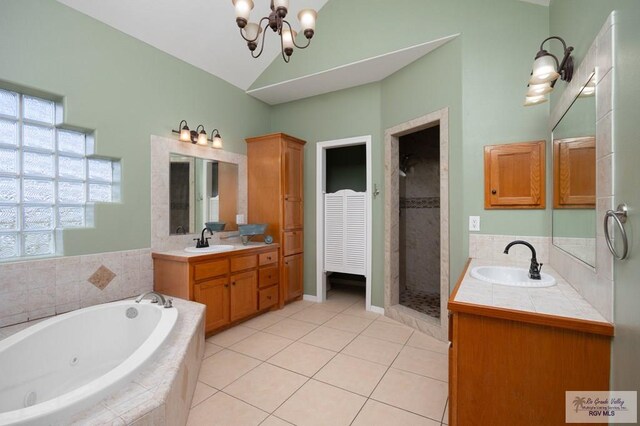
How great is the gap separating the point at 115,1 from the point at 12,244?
215 centimetres

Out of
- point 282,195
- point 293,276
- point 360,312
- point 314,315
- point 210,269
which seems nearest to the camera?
point 210,269

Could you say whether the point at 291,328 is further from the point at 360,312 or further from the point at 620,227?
the point at 620,227

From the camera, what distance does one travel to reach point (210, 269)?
9.05ft

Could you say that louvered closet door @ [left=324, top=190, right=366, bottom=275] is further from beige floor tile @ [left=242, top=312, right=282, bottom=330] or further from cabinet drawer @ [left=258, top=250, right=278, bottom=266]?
beige floor tile @ [left=242, top=312, right=282, bottom=330]

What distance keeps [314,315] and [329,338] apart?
0.66 meters

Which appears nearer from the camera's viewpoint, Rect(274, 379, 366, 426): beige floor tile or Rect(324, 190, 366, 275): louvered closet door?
Rect(274, 379, 366, 426): beige floor tile

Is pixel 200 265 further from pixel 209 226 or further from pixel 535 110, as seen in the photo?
pixel 535 110

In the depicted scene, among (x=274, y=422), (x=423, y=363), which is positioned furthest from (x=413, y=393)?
(x=274, y=422)

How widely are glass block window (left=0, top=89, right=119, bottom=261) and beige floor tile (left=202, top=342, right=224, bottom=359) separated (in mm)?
1478

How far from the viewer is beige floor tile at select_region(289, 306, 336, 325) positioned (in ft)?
10.8

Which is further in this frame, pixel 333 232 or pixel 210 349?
pixel 333 232

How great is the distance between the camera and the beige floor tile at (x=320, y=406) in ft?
5.55

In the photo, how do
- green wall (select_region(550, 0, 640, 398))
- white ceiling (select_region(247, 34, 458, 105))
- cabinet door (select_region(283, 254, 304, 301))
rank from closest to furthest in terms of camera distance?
1. green wall (select_region(550, 0, 640, 398))
2. white ceiling (select_region(247, 34, 458, 105))
3. cabinet door (select_region(283, 254, 304, 301))

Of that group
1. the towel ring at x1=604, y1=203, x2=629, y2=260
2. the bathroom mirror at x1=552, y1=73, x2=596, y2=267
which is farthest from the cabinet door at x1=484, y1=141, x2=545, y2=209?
the towel ring at x1=604, y1=203, x2=629, y2=260
